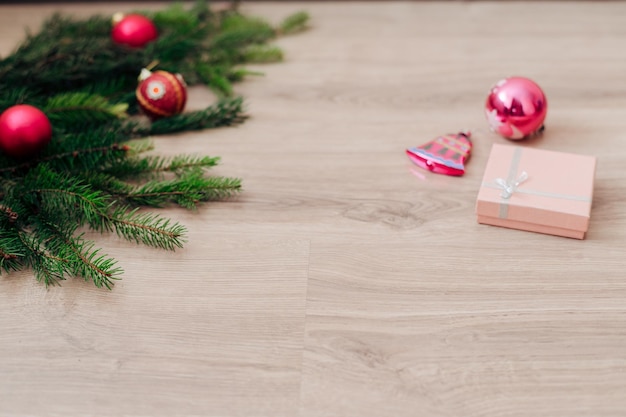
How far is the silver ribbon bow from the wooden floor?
54 mm

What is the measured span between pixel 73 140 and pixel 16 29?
596 mm

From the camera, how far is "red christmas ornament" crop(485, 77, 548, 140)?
1012mm

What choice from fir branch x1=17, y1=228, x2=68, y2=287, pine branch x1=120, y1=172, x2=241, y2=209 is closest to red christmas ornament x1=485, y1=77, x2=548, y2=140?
pine branch x1=120, y1=172, x2=241, y2=209

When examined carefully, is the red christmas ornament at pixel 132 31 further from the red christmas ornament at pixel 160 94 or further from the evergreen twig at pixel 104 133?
the red christmas ornament at pixel 160 94

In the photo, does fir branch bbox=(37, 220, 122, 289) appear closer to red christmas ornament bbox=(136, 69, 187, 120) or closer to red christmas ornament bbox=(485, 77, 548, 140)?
red christmas ornament bbox=(136, 69, 187, 120)

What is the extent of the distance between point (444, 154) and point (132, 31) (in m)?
0.64

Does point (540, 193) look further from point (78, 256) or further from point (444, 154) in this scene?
point (78, 256)

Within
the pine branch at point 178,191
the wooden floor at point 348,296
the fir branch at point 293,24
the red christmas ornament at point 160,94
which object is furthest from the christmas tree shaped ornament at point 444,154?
the fir branch at point 293,24

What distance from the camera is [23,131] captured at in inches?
37.8

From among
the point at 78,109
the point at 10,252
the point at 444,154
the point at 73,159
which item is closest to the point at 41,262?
the point at 10,252

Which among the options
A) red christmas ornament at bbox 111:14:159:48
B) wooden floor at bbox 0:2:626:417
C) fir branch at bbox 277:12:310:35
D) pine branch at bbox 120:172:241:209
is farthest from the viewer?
fir branch at bbox 277:12:310:35

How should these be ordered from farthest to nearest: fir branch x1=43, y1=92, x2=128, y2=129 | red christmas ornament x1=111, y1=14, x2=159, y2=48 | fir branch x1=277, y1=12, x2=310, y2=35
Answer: fir branch x1=277, y1=12, x2=310, y2=35, red christmas ornament x1=111, y1=14, x2=159, y2=48, fir branch x1=43, y1=92, x2=128, y2=129

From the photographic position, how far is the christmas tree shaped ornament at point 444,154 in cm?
100

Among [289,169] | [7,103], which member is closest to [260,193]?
[289,169]
